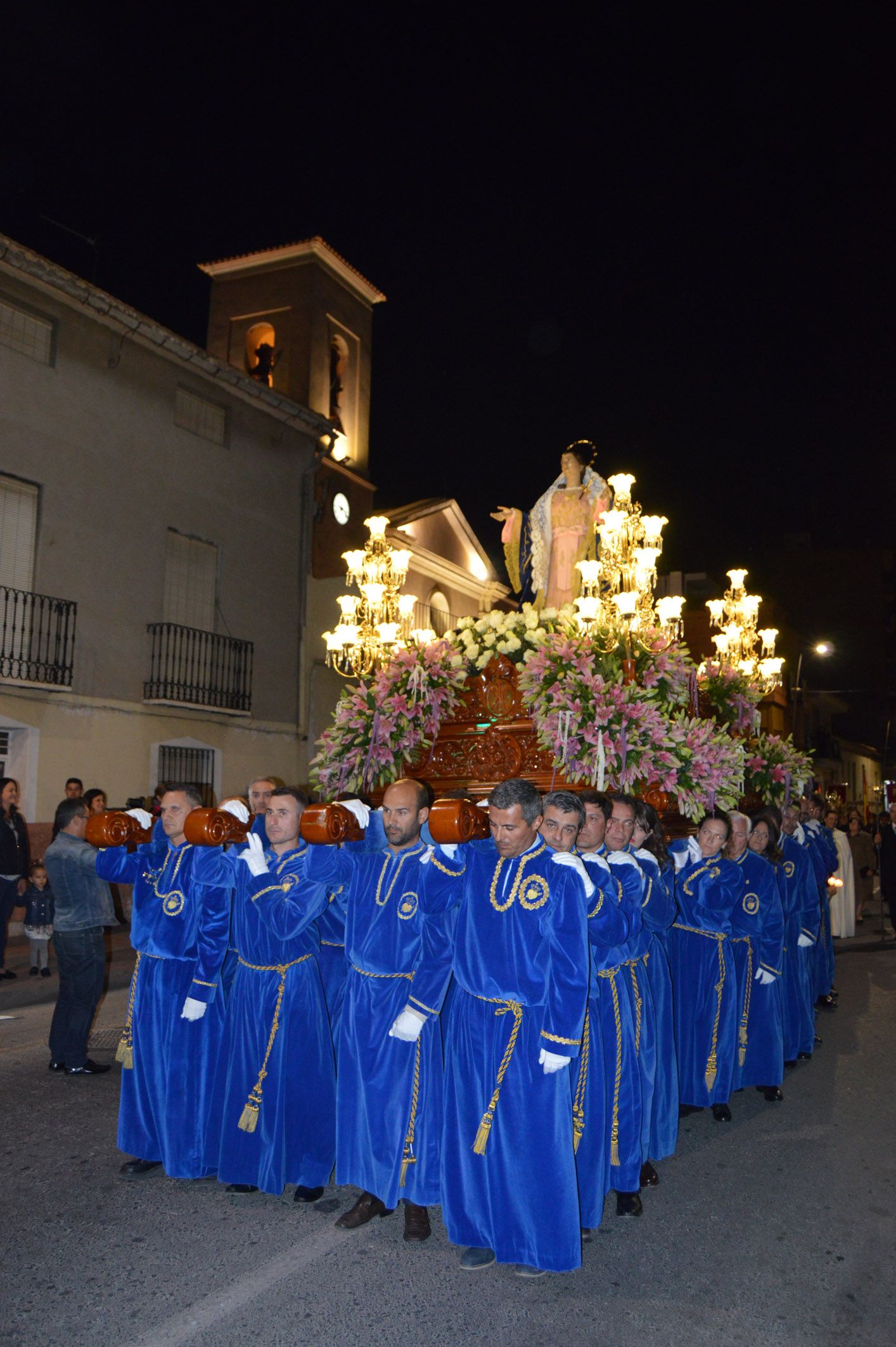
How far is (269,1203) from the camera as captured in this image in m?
4.56

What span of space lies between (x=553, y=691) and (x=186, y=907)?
2782 millimetres

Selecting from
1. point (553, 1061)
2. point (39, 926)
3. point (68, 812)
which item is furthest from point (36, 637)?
point (553, 1061)

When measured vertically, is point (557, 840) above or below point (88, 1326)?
above

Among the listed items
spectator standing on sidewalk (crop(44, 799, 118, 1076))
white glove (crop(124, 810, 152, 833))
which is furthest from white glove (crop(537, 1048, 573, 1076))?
spectator standing on sidewalk (crop(44, 799, 118, 1076))

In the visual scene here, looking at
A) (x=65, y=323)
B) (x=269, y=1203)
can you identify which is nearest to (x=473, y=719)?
(x=269, y=1203)

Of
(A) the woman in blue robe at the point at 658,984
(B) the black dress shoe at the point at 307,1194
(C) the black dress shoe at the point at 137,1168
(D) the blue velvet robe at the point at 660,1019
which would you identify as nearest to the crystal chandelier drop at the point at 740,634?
(A) the woman in blue robe at the point at 658,984

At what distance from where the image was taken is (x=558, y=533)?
864 centimetres

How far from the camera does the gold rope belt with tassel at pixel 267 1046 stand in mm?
4547

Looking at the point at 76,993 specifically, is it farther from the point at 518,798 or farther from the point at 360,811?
the point at 518,798

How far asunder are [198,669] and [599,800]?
41.9ft

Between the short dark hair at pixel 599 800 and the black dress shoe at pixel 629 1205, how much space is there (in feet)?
5.57

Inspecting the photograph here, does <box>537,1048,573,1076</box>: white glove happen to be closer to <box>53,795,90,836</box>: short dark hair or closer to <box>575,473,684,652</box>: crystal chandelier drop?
<box>575,473,684,652</box>: crystal chandelier drop

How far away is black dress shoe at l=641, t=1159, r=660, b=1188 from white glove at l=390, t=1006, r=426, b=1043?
1.55m

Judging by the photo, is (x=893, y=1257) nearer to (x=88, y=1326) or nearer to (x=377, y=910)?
(x=377, y=910)
